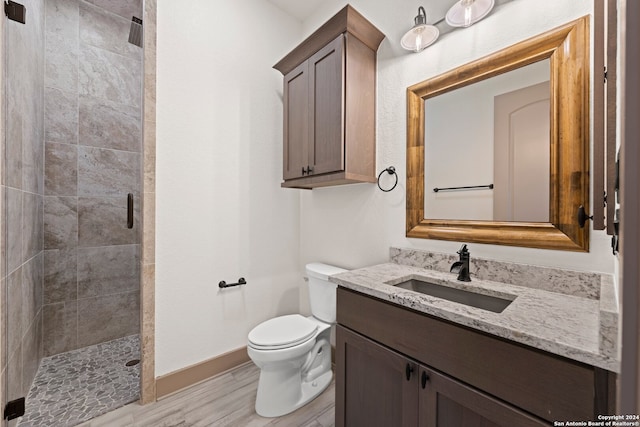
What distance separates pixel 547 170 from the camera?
1152 mm

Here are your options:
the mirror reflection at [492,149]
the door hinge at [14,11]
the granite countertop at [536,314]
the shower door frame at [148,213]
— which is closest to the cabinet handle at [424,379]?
the granite countertop at [536,314]

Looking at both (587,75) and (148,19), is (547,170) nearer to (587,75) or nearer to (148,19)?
(587,75)

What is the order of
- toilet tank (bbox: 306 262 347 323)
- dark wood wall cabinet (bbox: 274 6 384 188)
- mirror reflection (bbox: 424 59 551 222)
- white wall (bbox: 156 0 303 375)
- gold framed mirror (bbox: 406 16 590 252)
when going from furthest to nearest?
toilet tank (bbox: 306 262 347 323) < white wall (bbox: 156 0 303 375) < dark wood wall cabinet (bbox: 274 6 384 188) < mirror reflection (bbox: 424 59 551 222) < gold framed mirror (bbox: 406 16 590 252)

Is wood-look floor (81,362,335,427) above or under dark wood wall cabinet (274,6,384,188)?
under

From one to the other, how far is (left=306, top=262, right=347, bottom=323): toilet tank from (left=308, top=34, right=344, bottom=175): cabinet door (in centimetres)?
70

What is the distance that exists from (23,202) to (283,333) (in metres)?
1.64

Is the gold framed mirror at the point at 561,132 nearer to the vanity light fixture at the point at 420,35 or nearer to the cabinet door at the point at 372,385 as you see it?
the vanity light fixture at the point at 420,35

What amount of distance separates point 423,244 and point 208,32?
2038 millimetres

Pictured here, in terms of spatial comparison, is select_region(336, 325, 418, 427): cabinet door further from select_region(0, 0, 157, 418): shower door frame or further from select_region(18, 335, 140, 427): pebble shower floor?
select_region(18, 335, 140, 427): pebble shower floor

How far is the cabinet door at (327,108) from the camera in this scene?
1.59 meters

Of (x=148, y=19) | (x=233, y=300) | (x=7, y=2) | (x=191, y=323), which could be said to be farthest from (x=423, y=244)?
(x=7, y=2)

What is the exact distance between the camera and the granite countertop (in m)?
0.64

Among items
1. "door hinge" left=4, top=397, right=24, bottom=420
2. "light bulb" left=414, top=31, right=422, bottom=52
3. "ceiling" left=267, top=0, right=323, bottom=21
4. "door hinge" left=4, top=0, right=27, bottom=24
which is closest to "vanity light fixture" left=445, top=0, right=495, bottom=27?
"light bulb" left=414, top=31, right=422, bottom=52

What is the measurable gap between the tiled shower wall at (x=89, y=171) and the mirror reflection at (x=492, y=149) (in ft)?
8.26
